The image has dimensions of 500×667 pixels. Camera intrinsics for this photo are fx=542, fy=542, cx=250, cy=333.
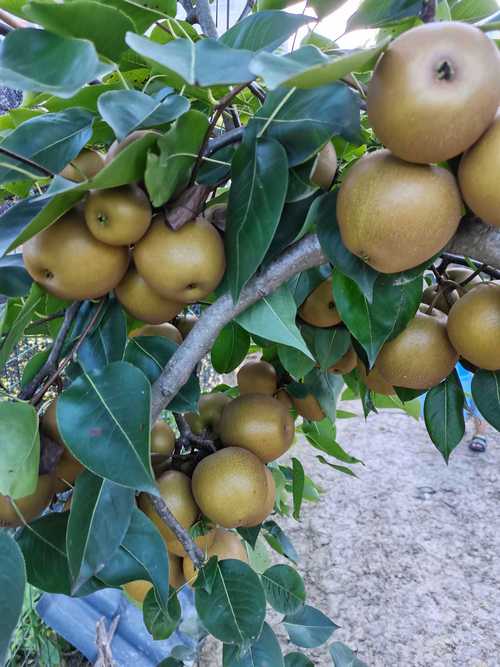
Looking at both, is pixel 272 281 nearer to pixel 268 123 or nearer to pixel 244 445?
pixel 268 123

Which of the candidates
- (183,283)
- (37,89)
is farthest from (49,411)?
(37,89)

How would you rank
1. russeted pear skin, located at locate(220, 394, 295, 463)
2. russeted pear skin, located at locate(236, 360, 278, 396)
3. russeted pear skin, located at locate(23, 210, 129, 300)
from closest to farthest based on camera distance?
russeted pear skin, located at locate(23, 210, 129, 300), russeted pear skin, located at locate(220, 394, 295, 463), russeted pear skin, located at locate(236, 360, 278, 396)

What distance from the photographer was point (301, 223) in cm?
47

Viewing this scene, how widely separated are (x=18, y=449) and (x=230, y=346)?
33 cm

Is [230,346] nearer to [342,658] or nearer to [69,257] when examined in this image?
[69,257]

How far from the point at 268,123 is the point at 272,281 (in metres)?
0.13

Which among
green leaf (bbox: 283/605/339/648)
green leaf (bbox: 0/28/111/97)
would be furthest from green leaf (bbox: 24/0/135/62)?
green leaf (bbox: 283/605/339/648)

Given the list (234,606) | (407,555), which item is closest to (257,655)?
(234,606)

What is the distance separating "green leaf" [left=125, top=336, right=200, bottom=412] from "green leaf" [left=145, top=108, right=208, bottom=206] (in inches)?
7.0

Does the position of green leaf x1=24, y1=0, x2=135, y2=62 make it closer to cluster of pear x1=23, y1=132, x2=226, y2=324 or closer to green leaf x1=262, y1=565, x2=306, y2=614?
cluster of pear x1=23, y1=132, x2=226, y2=324

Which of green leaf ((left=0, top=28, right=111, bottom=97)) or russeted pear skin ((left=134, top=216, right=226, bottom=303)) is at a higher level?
green leaf ((left=0, top=28, right=111, bottom=97))

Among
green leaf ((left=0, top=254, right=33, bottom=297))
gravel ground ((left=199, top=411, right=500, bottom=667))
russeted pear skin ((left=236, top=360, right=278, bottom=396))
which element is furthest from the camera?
gravel ground ((left=199, top=411, right=500, bottom=667))

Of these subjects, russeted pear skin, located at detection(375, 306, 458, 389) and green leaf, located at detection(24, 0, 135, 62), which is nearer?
green leaf, located at detection(24, 0, 135, 62)

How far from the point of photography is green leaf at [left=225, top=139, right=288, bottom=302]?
399 mm
